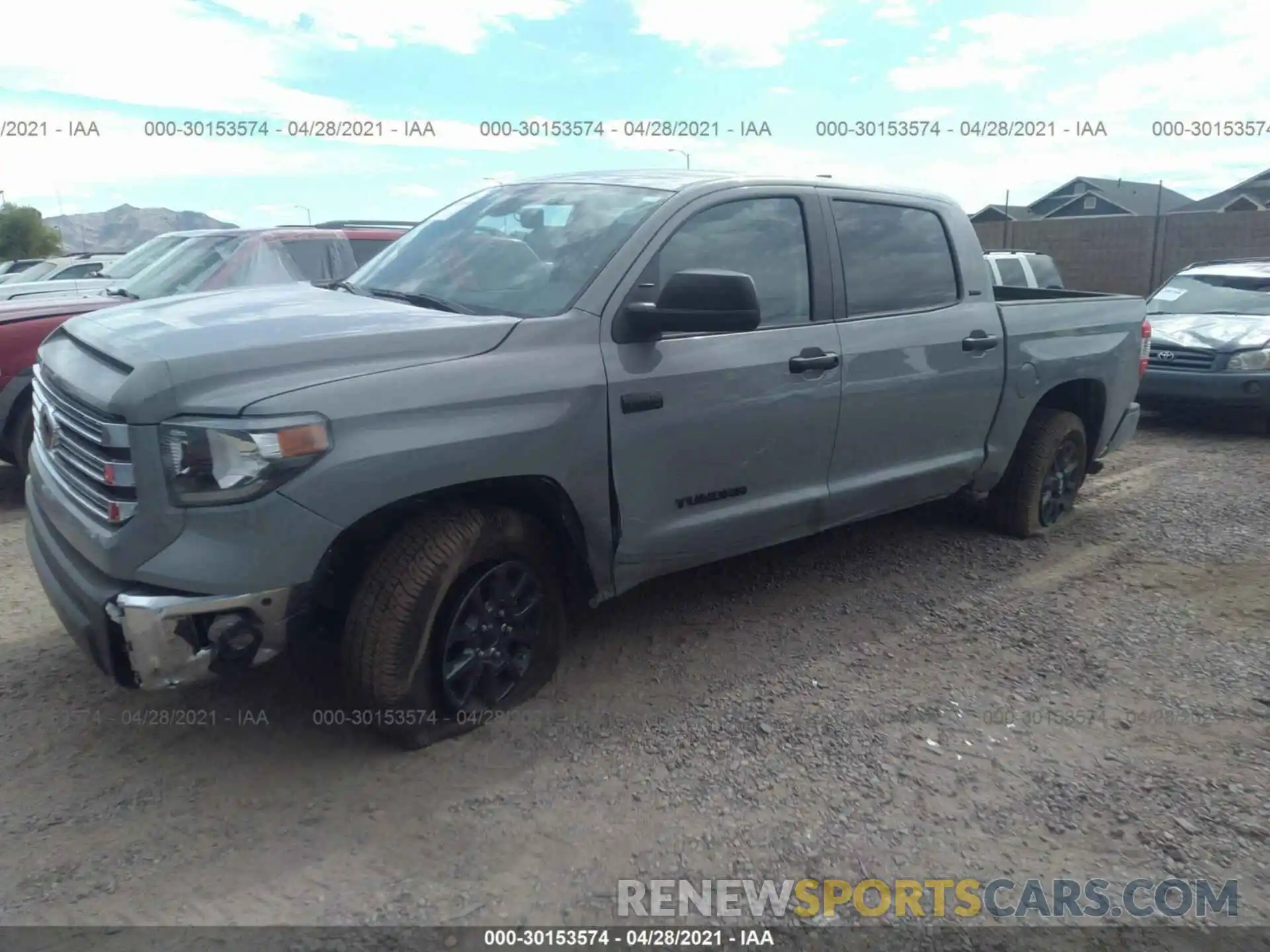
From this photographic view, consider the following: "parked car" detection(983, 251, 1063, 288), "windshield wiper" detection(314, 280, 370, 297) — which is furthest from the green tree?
"windshield wiper" detection(314, 280, 370, 297)

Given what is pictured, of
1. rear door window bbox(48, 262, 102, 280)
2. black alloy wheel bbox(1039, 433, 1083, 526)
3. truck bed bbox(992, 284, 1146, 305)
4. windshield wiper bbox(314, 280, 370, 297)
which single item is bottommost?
black alloy wheel bbox(1039, 433, 1083, 526)

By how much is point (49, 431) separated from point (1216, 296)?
10.4m

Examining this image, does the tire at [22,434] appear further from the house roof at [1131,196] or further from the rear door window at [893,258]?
the house roof at [1131,196]

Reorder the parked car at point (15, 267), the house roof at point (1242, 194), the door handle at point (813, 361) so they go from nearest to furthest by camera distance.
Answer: the door handle at point (813, 361), the parked car at point (15, 267), the house roof at point (1242, 194)

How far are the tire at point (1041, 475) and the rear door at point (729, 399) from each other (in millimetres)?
1827

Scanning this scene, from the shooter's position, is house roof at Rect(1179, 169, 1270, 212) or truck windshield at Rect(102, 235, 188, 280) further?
house roof at Rect(1179, 169, 1270, 212)

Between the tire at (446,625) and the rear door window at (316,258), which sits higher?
the rear door window at (316,258)

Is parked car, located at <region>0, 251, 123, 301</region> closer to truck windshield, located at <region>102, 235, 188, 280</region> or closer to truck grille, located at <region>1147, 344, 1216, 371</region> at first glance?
truck windshield, located at <region>102, 235, 188, 280</region>

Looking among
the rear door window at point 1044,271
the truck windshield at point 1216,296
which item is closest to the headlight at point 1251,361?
the truck windshield at point 1216,296

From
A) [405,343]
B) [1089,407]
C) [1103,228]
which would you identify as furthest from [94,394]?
[1103,228]

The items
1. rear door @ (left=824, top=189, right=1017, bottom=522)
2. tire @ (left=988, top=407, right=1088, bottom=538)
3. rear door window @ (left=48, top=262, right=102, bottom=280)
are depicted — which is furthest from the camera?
rear door window @ (left=48, top=262, right=102, bottom=280)

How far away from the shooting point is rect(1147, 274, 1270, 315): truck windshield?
943 centimetres

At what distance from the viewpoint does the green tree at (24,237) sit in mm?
51438

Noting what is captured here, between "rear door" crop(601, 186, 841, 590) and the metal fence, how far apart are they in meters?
15.8
